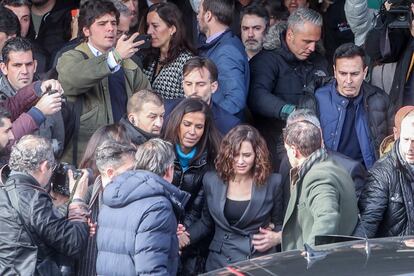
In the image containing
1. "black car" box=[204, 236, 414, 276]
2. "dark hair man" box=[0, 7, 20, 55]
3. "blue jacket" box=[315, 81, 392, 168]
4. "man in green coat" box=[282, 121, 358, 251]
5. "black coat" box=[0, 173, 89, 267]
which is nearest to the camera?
"black car" box=[204, 236, 414, 276]

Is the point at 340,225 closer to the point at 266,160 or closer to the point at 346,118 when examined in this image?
the point at 266,160

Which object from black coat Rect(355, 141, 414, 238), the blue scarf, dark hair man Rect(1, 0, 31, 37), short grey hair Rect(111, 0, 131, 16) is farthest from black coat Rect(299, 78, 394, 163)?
dark hair man Rect(1, 0, 31, 37)

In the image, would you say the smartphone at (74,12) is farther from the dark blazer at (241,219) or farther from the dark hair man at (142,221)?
the dark hair man at (142,221)

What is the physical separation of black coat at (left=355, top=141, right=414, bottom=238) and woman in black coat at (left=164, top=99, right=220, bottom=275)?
129 cm

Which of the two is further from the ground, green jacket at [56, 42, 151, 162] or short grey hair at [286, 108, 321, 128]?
green jacket at [56, 42, 151, 162]

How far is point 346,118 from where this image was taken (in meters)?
9.26

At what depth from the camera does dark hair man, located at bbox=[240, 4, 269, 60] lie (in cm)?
1045

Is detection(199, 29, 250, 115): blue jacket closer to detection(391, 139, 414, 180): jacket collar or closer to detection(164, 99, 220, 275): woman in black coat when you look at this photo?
detection(164, 99, 220, 275): woman in black coat

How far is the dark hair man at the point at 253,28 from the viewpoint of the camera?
10.4 meters

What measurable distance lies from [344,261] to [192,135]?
3.61 metres

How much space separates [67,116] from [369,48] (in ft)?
9.31

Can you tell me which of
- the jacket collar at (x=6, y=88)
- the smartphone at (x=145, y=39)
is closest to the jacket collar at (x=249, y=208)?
the smartphone at (x=145, y=39)

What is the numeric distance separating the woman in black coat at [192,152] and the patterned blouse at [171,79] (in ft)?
3.36

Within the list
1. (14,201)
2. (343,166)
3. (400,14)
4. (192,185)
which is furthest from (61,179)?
(400,14)
